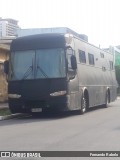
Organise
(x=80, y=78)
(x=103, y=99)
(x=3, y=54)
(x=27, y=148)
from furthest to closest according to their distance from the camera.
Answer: (x=3, y=54) < (x=103, y=99) < (x=80, y=78) < (x=27, y=148)

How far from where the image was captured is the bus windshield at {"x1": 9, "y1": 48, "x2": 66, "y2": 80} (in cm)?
1805

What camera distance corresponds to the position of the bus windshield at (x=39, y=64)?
18.0 metres

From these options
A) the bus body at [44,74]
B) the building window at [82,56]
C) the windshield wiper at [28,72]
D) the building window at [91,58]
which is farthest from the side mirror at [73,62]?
the building window at [91,58]

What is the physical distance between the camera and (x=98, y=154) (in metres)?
8.96

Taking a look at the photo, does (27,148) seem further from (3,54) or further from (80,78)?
(3,54)

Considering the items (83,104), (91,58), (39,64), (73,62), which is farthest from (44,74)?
(91,58)

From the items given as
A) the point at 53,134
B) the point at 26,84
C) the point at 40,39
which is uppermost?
the point at 40,39

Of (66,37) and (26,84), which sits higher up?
(66,37)

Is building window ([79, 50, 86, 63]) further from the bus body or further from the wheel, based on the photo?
the wheel

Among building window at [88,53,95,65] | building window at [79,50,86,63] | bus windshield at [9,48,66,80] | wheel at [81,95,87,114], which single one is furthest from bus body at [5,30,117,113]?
building window at [88,53,95,65]

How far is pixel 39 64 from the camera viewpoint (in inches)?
719

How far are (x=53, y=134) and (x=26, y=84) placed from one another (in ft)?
19.2

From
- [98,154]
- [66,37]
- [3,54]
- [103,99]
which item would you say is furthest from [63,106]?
[3,54]

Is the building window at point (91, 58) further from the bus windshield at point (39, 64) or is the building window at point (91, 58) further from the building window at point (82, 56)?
the bus windshield at point (39, 64)
